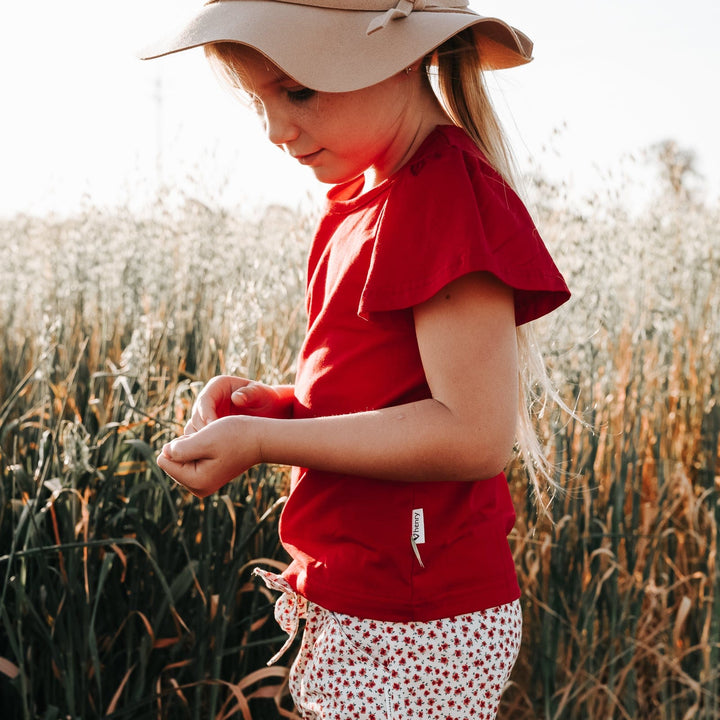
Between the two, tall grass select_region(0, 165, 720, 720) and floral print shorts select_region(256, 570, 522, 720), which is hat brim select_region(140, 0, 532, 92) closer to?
floral print shorts select_region(256, 570, 522, 720)

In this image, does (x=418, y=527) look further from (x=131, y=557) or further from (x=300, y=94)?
(x=131, y=557)

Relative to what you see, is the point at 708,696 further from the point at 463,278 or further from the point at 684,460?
the point at 463,278

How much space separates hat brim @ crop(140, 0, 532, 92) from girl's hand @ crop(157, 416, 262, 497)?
0.37 meters

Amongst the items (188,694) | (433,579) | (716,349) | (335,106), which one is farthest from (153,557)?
(716,349)

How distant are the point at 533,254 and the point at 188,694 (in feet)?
3.89

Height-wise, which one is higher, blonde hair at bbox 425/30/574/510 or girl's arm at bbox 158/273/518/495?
blonde hair at bbox 425/30/574/510

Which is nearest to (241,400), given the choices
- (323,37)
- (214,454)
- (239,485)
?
(214,454)

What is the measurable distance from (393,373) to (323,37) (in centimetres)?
38

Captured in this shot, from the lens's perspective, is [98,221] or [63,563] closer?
[63,563]

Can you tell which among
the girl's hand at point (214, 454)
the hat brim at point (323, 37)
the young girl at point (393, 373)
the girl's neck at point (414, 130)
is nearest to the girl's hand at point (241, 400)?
the young girl at point (393, 373)

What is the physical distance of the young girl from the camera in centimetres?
99

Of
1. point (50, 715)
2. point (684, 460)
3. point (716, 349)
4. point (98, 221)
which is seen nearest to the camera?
point (50, 715)

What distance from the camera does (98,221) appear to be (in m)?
3.04

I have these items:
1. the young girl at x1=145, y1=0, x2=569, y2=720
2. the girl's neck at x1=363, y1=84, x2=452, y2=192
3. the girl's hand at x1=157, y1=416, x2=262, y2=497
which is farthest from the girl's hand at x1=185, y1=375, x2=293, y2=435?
the girl's neck at x1=363, y1=84, x2=452, y2=192
